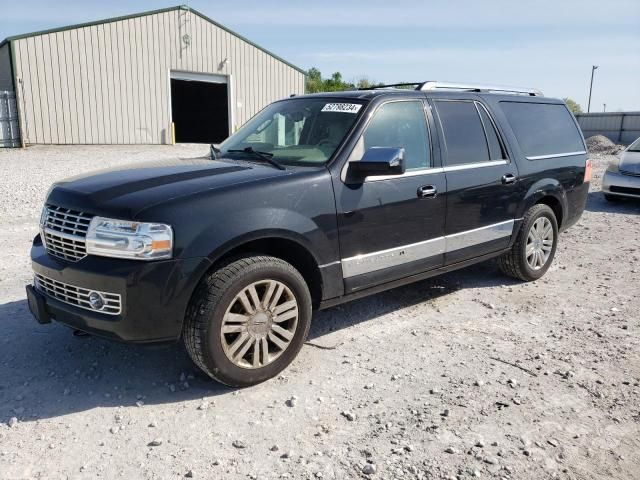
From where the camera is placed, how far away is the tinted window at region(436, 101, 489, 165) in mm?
→ 4613

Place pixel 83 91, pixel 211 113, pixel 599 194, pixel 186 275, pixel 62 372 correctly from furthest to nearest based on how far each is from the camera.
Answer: pixel 211 113 → pixel 83 91 → pixel 599 194 → pixel 62 372 → pixel 186 275

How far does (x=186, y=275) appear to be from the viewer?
3104 millimetres

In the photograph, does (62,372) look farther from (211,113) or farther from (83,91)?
(211,113)

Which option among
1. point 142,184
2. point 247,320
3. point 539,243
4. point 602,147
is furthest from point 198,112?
point 247,320

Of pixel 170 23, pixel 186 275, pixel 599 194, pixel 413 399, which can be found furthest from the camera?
pixel 170 23

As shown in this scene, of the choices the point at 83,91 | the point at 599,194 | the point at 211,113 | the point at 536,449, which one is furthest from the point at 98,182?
the point at 211,113

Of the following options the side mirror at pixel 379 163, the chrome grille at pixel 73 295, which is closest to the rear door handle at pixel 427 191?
the side mirror at pixel 379 163

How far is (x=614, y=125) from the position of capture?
98.8 feet

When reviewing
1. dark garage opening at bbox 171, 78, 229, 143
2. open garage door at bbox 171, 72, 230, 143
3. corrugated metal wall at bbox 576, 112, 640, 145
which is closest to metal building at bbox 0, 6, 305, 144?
open garage door at bbox 171, 72, 230, 143

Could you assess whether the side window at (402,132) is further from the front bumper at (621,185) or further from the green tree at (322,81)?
the green tree at (322,81)

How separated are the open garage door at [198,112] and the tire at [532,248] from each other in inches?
940

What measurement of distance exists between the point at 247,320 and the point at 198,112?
2996 cm

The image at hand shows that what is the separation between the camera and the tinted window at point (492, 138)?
16.5ft

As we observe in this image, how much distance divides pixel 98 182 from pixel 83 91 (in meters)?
19.7
